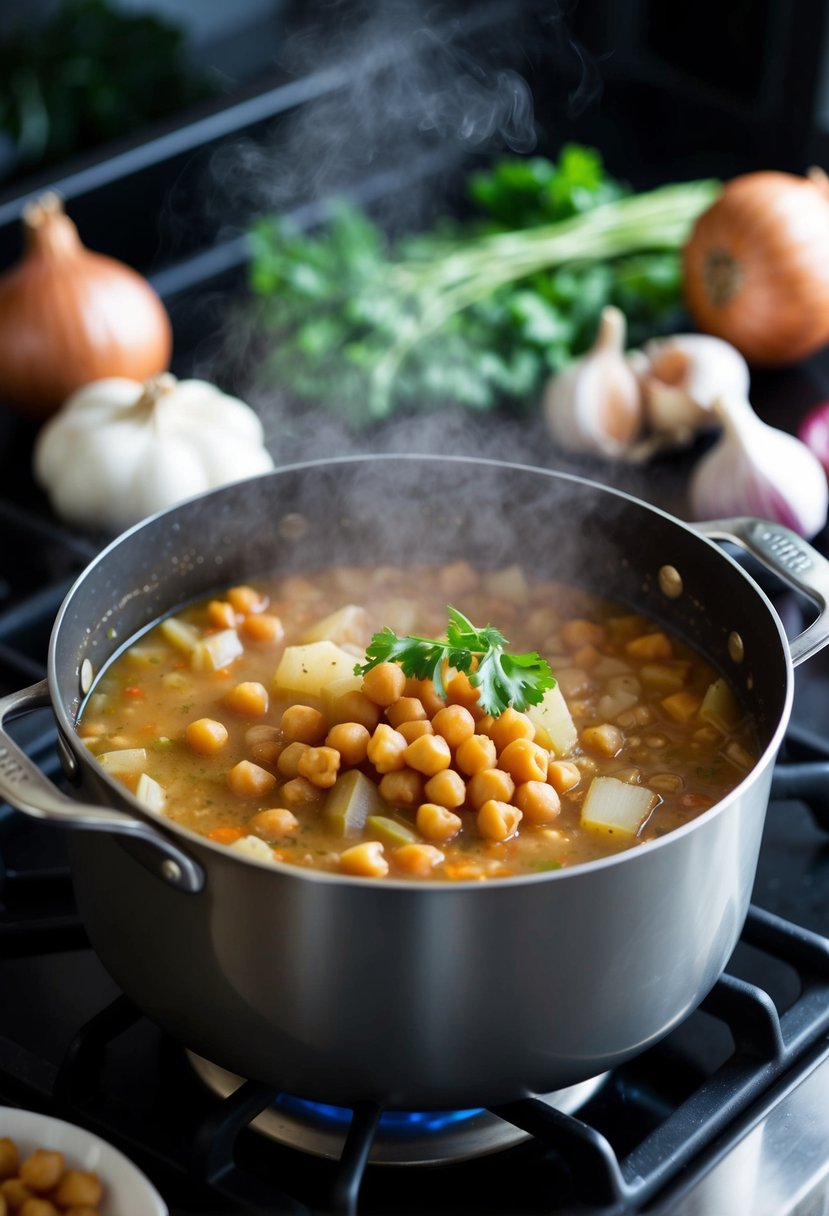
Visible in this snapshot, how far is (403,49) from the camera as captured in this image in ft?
9.76

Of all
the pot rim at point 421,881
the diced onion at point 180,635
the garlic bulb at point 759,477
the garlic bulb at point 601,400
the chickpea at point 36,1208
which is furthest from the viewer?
the garlic bulb at point 601,400

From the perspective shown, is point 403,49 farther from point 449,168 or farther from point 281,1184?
point 281,1184

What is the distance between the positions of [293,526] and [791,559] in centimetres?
65

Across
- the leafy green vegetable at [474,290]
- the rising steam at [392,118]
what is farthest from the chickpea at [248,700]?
the rising steam at [392,118]

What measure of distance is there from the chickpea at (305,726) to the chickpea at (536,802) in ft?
0.74

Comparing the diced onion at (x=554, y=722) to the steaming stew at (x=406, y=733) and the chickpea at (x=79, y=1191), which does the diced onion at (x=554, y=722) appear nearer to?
the steaming stew at (x=406, y=733)

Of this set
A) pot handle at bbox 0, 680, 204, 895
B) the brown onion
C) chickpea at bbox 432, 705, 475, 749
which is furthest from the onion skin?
pot handle at bbox 0, 680, 204, 895

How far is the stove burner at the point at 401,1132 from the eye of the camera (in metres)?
1.38

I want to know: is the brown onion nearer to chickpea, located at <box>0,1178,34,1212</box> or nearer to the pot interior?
the pot interior

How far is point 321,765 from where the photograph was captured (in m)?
1.47

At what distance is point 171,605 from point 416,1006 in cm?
79

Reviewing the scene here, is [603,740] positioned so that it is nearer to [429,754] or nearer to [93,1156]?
[429,754]

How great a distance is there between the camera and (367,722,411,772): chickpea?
146cm

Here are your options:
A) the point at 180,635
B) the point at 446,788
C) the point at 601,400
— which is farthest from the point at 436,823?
the point at 601,400
